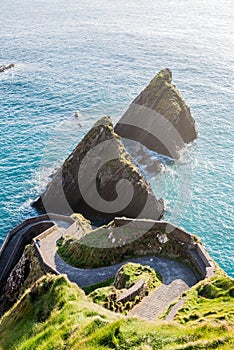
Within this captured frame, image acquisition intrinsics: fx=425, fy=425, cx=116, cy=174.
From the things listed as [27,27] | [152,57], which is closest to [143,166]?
[152,57]

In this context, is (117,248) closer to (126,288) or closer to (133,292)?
(126,288)

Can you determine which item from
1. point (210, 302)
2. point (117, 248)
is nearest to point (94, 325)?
point (210, 302)

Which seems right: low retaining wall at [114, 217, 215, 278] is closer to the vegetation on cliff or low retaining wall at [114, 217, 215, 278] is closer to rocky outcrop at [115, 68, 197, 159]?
the vegetation on cliff

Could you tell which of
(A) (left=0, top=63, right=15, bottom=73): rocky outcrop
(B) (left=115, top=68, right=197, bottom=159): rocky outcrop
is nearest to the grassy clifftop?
(B) (left=115, top=68, right=197, bottom=159): rocky outcrop

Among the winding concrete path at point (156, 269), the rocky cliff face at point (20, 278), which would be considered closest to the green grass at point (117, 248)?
the winding concrete path at point (156, 269)

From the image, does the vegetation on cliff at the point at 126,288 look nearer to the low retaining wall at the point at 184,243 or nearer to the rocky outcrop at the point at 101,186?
the low retaining wall at the point at 184,243

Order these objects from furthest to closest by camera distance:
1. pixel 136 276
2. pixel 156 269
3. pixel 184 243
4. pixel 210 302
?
pixel 184 243 < pixel 156 269 < pixel 136 276 < pixel 210 302
